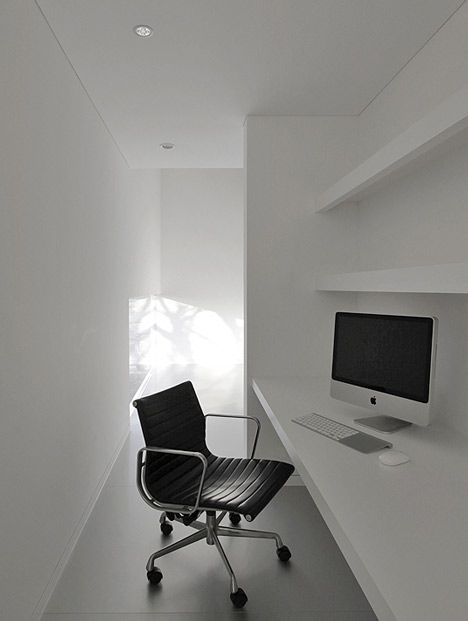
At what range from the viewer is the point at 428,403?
6.90 ft

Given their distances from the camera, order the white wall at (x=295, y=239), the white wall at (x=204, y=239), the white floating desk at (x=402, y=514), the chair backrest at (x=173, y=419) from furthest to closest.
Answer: the white wall at (x=204, y=239), the white wall at (x=295, y=239), the chair backrest at (x=173, y=419), the white floating desk at (x=402, y=514)

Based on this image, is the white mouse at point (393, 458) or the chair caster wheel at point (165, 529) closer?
the white mouse at point (393, 458)

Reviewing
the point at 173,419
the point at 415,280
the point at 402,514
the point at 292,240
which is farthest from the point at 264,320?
the point at 402,514

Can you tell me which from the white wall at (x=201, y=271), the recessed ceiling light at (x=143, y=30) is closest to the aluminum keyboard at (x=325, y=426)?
the recessed ceiling light at (x=143, y=30)

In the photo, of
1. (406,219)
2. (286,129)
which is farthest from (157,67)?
(406,219)

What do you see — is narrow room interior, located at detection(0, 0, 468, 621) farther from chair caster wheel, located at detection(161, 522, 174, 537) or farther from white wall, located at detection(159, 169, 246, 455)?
white wall, located at detection(159, 169, 246, 455)

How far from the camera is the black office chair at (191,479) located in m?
2.29

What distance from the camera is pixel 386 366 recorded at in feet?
7.79

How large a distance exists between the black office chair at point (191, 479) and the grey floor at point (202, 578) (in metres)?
0.10

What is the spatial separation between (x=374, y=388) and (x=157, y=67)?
203cm

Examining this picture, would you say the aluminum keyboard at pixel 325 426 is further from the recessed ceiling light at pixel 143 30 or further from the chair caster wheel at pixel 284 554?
the recessed ceiling light at pixel 143 30

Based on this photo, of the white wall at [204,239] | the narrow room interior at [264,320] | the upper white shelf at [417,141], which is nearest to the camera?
the upper white shelf at [417,141]

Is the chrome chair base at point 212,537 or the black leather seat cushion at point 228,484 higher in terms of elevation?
the black leather seat cushion at point 228,484

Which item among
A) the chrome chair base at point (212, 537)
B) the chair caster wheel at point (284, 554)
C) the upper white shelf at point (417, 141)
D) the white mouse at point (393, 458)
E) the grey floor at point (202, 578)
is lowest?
the grey floor at point (202, 578)
